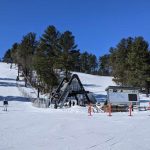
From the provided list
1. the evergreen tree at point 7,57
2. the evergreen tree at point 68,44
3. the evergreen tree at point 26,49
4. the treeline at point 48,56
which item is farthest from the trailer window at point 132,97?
the evergreen tree at point 7,57

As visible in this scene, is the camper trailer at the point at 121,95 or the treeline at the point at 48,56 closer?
the camper trailer at the point at 121,95

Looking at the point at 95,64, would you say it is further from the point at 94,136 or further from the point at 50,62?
the point at 94,136

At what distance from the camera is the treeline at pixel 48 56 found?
63.8 m

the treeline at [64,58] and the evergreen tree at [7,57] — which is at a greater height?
the evergreen tree at [7,57]

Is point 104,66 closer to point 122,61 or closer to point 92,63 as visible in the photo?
point 92,63

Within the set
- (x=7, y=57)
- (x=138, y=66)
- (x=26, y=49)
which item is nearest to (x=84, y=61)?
(x=7, y=57)

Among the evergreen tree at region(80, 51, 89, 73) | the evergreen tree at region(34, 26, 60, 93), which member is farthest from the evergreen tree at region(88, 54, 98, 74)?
the evergreen tree at region(34, 26, 60, 93)

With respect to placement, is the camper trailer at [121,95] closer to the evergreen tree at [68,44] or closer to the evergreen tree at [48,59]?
the evergreen tree at [48,59]

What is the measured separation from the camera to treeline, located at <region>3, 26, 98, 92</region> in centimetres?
6375

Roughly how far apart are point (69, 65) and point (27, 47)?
70.3ft

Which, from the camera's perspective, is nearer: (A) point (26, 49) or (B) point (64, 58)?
(B) point (64, 58)

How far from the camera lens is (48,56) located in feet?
248

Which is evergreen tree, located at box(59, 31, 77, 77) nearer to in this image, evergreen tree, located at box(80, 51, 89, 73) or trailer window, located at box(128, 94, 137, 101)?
trailer window, located at box(128, 94, 137, 101)

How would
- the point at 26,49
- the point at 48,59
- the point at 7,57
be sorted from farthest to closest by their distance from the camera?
the point at 7,57 → the point at 26,49 → the point at 48,59
